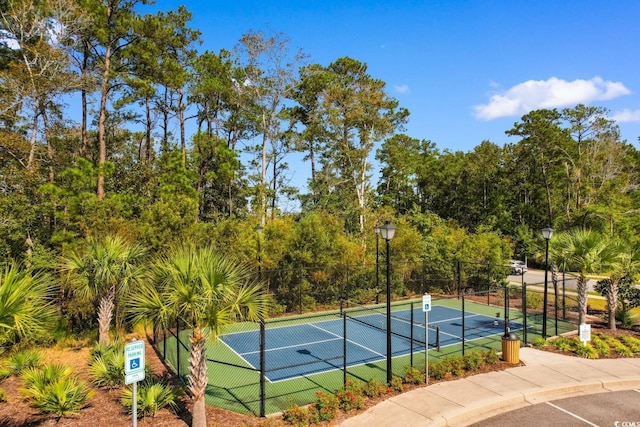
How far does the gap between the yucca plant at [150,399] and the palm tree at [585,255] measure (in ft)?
46.4

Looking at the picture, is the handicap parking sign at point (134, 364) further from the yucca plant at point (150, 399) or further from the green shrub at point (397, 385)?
the green shrub at point (397, 385)

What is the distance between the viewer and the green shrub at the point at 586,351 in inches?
519

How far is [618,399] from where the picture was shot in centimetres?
1030

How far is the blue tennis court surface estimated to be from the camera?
12.8 m

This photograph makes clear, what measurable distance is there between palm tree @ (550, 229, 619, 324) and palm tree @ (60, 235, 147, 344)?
50.3ft

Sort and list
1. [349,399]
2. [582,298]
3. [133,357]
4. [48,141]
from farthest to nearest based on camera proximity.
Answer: [48,141] < [582,298] < [349,399] < [133,357]

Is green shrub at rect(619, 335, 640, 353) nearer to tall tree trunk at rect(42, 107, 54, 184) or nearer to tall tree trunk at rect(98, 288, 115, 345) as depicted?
tall tree trunk at rect(98, 288, 115, 345)

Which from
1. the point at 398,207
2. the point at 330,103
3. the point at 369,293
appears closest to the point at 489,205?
the point at 398,207

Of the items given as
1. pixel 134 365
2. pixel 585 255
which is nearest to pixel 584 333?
pixel 585 255

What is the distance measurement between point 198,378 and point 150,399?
1.36m

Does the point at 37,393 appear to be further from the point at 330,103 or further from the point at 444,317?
the point at 330,103

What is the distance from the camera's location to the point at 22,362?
10.8 m

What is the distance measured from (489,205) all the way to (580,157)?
15137mm

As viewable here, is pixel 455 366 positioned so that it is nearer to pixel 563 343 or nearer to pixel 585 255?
pixel 563 343
